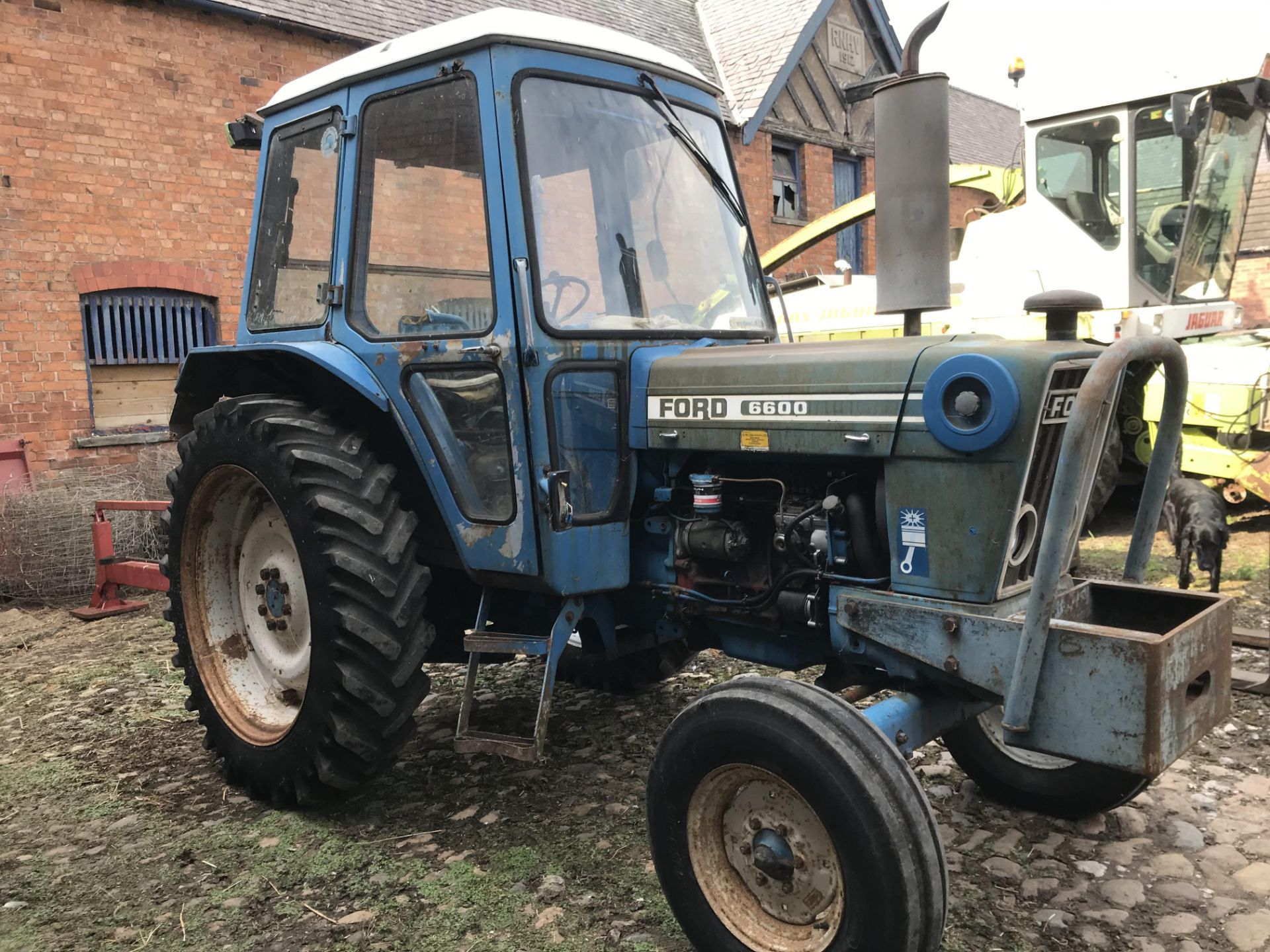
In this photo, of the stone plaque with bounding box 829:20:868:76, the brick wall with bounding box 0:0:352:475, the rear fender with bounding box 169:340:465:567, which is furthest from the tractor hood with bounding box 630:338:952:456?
the stone plaque with bounding box 829:20:868:76

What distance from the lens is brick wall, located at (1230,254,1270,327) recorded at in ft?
62.5

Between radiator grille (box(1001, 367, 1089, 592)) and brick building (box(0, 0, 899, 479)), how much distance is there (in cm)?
730

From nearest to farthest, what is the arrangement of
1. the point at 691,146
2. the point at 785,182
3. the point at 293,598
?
the point at 691,146 → the point at 293,598 → the point at 785,182

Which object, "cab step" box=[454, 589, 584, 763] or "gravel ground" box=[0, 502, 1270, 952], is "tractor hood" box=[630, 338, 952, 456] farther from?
"gravel ground" box=[0, 502, 1270, 952]

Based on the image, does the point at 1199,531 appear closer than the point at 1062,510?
No

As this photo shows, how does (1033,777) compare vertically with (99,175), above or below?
below

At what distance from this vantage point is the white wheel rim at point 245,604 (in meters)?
A: 3.59

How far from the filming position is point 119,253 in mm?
8438

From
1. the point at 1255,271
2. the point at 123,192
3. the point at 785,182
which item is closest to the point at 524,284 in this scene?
the point at 123,192

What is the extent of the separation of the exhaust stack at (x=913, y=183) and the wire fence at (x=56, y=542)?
4811 millimetres

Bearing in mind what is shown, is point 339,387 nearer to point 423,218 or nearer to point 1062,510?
point 423,218

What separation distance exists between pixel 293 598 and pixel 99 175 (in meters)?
6.32

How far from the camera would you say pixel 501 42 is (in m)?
2.94

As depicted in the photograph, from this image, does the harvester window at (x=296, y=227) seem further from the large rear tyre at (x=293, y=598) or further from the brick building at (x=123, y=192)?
the brick building at (x=123, y=192)
